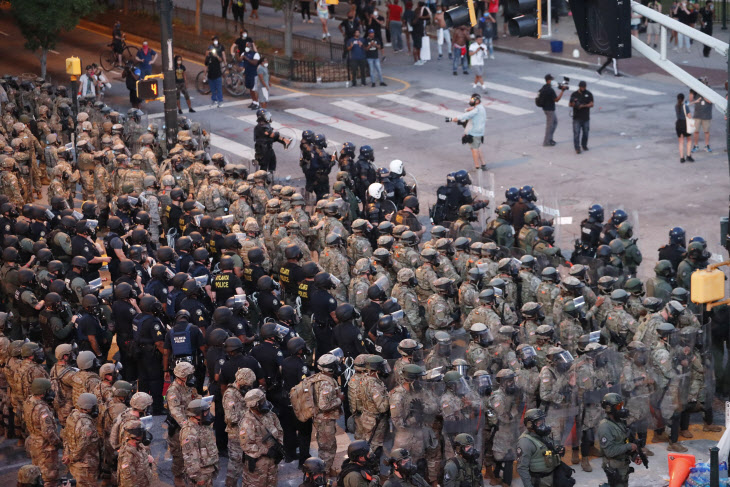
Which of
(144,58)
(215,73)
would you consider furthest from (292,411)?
(144,58)

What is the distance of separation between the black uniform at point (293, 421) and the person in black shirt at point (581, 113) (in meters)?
14.6

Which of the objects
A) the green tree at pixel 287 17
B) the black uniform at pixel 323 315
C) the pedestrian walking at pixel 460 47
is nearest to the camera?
the black uniform at pixel 323 315

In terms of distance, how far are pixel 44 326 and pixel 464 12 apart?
777 cm

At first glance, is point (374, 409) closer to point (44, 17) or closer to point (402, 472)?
point (402, 472)

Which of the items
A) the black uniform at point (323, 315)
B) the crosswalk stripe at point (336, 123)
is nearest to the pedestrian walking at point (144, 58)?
the crosswalk stripe at point (336, 123)

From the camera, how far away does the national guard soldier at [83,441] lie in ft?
45.1

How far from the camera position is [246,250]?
19109 millimetres

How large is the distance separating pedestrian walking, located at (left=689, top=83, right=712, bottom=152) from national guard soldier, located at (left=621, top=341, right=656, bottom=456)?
12.7 m

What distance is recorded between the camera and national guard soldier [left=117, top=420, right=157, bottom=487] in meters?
13.2

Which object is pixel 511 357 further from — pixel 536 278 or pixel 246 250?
pixel 246 250

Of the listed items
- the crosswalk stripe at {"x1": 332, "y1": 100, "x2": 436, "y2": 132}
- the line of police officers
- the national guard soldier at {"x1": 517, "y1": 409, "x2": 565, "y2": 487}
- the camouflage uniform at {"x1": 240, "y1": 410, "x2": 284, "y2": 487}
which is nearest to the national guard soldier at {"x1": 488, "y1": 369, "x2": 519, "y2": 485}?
the line of police officers

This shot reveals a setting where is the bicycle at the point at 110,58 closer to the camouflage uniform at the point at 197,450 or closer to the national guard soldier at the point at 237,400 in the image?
the national guard soldier at the point at 237,400

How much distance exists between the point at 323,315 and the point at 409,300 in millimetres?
1287

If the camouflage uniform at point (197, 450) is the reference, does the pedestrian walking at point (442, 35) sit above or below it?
above
